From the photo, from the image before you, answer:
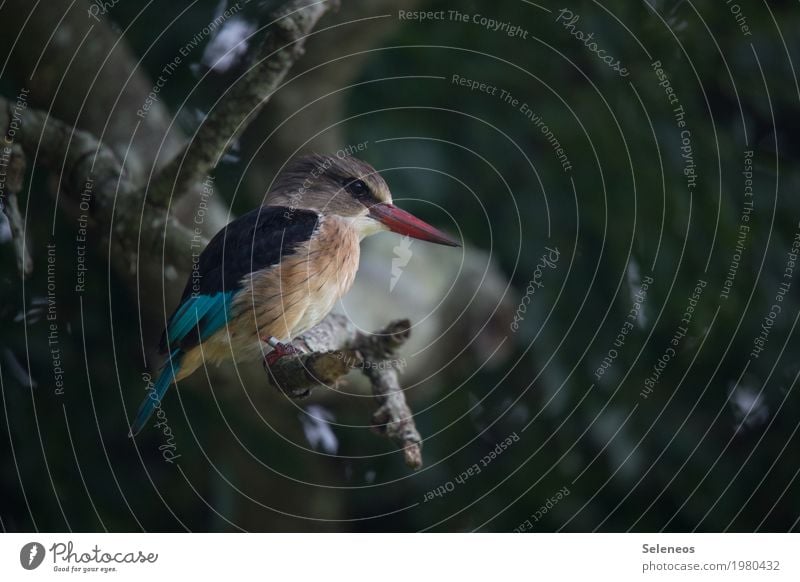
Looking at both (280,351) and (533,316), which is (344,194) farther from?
(533,316)

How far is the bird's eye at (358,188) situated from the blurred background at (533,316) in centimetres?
14

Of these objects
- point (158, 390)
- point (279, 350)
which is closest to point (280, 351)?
point (279, 350)

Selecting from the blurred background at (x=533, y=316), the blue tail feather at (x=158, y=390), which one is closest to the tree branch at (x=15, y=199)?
the blurred background at (x=533, y=316)

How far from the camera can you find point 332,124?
907 millimetres

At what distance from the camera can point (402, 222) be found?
2.63ft

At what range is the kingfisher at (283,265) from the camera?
2.54ft

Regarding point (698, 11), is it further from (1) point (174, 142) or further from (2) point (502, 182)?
(1) point (174, 142)

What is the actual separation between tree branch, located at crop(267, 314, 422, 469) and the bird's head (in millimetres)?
82

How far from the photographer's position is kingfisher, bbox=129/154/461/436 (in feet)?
2.54

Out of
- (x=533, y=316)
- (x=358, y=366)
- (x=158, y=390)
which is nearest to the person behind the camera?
(x=358, y=366)
